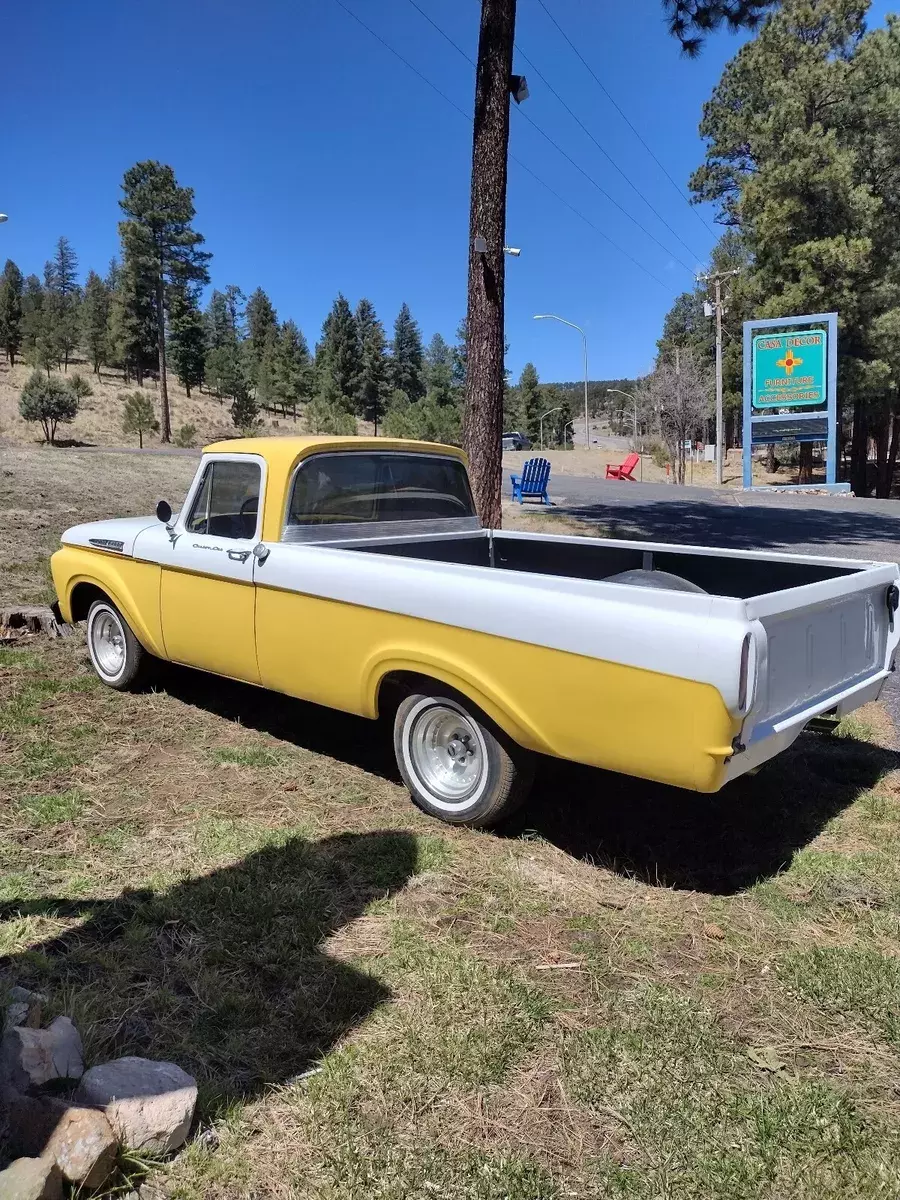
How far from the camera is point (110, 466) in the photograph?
1789cm

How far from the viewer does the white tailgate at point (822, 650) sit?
3.06 metres

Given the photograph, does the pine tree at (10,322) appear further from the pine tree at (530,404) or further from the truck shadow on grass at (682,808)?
the truck shadow on grass at (682,808)

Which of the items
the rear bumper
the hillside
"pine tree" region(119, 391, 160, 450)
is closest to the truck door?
the rear bumper

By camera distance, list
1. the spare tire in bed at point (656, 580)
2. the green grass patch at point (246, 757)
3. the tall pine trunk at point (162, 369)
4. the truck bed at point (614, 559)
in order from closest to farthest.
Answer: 1. the spare tire in bed at point (656, 580)
2. the truck bed at point (614, 559)
3. the green grass patch at point (246, 757)
4. the tall pine trunk at point (162, 369)

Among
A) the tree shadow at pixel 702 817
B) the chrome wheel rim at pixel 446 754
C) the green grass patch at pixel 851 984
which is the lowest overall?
the green grass patch at pixel 851 984

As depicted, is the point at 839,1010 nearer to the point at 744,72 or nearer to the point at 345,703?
the point at 345,703

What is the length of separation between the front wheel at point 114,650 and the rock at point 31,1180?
3.81 metres

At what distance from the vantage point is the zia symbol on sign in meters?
24.7

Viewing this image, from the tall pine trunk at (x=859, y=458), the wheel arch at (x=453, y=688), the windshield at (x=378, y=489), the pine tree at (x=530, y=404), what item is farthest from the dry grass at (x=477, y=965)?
the pine tree at (x=530, y=404)

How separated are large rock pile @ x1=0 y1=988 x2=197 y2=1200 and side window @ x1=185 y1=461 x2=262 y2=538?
2799mm

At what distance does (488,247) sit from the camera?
8781 millimetres

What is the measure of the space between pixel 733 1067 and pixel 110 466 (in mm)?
17831

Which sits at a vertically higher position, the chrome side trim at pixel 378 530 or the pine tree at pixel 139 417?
the pine tree at pixel 139 417

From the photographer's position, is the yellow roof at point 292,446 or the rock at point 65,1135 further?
the yellow roof at point 292,446
